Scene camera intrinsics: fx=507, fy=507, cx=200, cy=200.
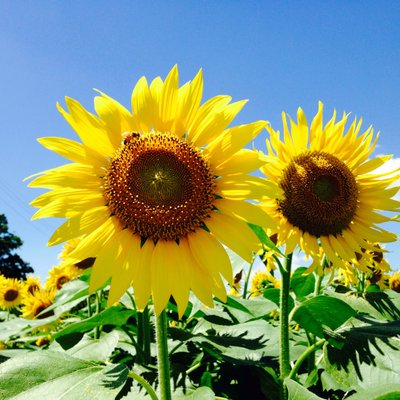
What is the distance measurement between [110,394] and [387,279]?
18.8 ft

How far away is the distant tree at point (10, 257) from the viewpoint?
35156 mm

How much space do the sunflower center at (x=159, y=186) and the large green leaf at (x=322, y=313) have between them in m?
0.86

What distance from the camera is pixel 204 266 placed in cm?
220

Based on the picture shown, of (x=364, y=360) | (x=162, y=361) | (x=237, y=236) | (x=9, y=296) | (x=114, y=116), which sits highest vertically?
(x=9, y=296)

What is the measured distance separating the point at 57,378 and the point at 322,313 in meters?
1.39

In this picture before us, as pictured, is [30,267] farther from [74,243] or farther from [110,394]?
[110,394]

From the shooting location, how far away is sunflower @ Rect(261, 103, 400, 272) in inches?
123

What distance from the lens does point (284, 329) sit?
9.00 ft

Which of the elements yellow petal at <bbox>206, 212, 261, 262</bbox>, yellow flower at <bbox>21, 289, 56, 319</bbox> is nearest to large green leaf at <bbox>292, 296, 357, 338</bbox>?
yellow petal at <bbox>206, 212, 261, 262</bbox>

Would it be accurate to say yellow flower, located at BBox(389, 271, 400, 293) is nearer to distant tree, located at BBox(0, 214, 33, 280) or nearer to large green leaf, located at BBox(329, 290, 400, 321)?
large green leaf, located at BBox(329, 290, 400, 321)

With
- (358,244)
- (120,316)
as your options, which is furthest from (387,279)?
(120,316)

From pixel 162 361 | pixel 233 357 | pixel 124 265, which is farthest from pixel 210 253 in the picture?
pixel 233 357

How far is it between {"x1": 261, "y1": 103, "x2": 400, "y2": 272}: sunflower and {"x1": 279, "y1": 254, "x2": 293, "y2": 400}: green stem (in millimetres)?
125

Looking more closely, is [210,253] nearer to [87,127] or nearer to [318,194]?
[87,127]
